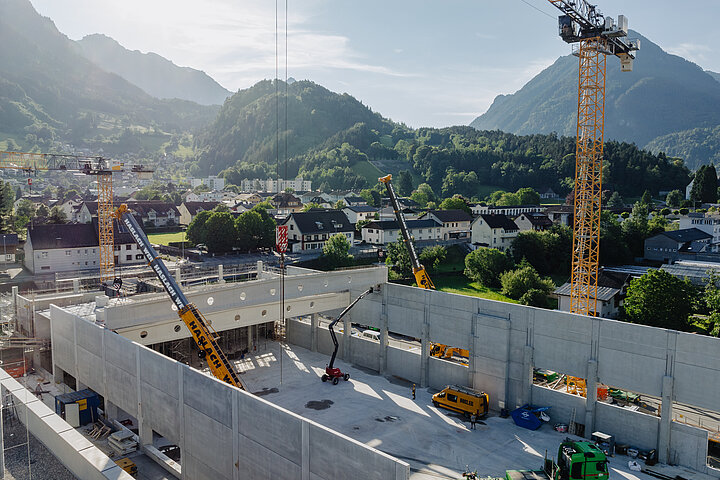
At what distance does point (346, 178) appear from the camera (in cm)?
15712

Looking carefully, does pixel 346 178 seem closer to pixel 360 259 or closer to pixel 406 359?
pixel 360 259

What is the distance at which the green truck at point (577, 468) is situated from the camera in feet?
54.1

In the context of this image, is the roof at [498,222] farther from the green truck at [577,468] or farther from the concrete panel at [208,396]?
the concrete panel at [208,396]

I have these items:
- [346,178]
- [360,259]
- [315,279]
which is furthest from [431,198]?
[315,279]

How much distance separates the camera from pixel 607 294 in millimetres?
42062

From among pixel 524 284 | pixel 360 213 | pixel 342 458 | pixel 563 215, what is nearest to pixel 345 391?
pixel 342 458

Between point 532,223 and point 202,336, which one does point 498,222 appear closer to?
point 532,223

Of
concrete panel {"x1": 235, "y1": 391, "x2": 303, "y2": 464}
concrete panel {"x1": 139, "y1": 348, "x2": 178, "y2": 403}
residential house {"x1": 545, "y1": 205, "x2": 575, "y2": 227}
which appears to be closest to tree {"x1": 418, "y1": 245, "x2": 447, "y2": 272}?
residential house {"x1": 545, "y1": 205, "x2": 575, "y2": 227}

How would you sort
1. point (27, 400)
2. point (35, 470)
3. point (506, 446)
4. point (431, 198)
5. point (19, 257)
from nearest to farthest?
point (35, 470)
point (27, 400)
point (506, 446)
point (19, 257)
point (431, 198)

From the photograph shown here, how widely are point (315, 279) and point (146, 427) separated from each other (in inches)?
489

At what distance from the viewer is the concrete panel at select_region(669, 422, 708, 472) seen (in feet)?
60.9

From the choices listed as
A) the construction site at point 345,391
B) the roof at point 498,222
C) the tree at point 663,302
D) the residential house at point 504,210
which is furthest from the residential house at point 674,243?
the construction site at point 345,391

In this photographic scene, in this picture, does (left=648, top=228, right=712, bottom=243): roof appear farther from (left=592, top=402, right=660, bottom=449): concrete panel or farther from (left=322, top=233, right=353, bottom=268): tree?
(left=592, top=402, right=660, bottom=449): concrete panel

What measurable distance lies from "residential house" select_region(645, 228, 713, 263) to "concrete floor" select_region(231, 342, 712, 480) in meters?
47.4
